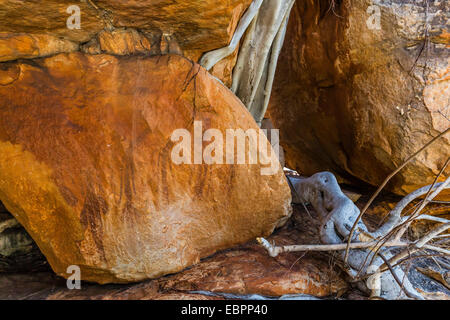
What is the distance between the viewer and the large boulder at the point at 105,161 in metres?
1.95

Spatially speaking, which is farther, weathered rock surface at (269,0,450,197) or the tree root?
weathered rock surface at (269,0,450,197)

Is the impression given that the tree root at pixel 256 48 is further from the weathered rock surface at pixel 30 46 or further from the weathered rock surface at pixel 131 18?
the weathered rock surface at pixel 30 46

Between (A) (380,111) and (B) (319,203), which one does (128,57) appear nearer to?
(B) (319,203)
